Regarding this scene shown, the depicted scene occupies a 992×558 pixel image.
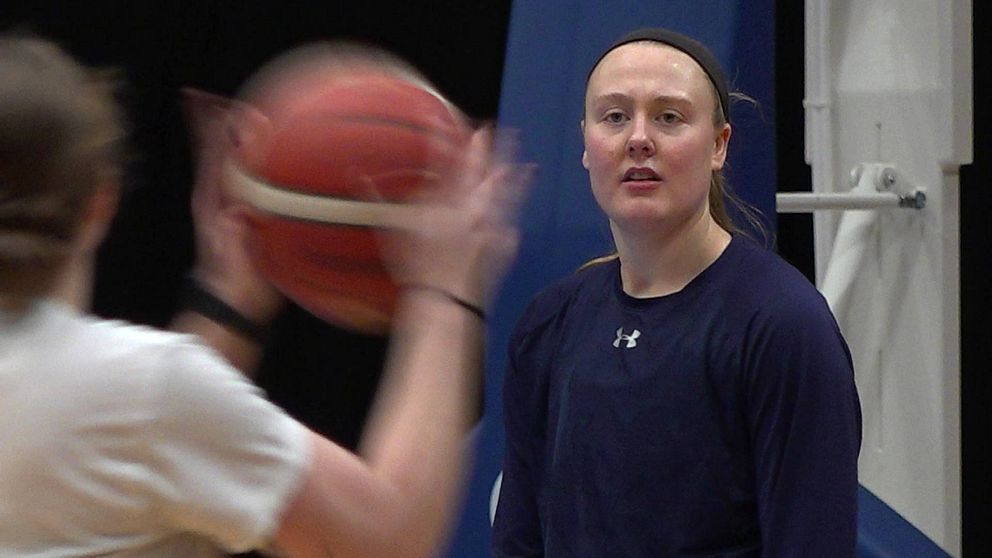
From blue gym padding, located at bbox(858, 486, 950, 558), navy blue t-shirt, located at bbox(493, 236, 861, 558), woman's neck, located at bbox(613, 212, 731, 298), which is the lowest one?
blue gym padding, located at bbox(858, 486, 950, 558)

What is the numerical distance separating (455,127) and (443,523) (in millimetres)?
371

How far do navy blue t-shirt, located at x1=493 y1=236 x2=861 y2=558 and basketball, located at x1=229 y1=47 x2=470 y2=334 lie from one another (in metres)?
0.61

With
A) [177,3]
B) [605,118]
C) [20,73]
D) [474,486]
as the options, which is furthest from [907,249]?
[20,73]

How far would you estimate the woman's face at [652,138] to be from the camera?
1913mm

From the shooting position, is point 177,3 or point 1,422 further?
point 177,3

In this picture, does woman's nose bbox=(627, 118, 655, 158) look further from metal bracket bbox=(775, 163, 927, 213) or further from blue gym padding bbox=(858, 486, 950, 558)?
blue gym padding bbox=(858, 486, 950, 558)

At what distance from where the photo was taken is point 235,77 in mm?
3932

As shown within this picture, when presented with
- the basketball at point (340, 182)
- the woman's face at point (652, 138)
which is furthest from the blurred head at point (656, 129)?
the basketball at point (340, 182)

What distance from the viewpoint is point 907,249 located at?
3137 millimetres

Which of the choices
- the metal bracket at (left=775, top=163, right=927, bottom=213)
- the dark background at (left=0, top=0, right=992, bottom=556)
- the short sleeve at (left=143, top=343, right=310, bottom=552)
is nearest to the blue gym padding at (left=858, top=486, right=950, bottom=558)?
the metal bracket at (left=775, top=163, right=927, bottom=213)

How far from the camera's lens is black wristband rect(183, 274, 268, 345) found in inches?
48.4

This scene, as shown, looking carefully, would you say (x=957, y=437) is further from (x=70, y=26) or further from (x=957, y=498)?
(x=70, y=26)

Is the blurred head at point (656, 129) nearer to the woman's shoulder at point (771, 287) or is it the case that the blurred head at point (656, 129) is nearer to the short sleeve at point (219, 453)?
the woman's shoulder at point (771, 287)

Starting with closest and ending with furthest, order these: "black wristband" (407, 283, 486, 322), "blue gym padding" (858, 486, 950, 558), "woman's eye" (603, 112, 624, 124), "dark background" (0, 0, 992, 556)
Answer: "black wristband" (407, 283, 486, 322)
"woman's eye" (603, 112, 624, 124)
"blue gym padding" (858, 486, 950, 558)
"dark background" (0, 0, 992, 556)
